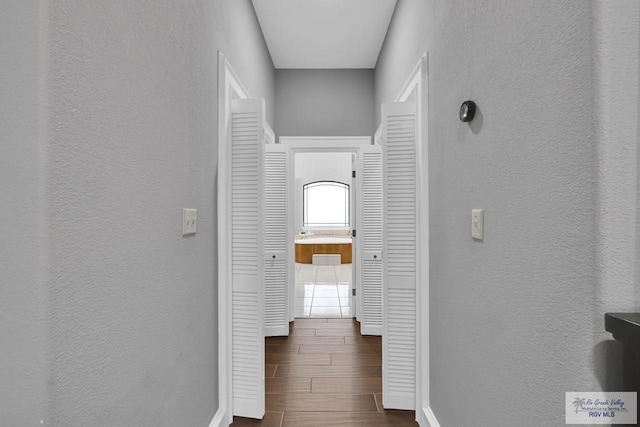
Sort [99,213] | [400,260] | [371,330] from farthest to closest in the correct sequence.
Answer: [371,330]
[400,260]
[99,213]

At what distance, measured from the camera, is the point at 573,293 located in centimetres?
81

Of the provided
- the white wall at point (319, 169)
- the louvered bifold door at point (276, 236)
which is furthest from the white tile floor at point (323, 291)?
the white wall at point (319, 169)

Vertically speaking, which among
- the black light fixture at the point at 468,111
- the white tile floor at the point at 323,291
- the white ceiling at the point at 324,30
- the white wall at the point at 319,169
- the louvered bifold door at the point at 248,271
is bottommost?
the white tile floor at the point at 323,291

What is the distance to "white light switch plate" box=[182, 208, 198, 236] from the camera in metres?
1.48

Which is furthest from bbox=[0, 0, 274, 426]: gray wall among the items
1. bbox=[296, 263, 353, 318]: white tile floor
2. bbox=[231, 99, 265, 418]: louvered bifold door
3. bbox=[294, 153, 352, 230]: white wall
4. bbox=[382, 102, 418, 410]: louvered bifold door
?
bbox=[294, 153, 352, 230]: white wall

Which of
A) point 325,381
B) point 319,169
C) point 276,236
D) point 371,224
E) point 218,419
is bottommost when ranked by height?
point 325,381

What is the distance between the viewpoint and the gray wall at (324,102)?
4.15 m

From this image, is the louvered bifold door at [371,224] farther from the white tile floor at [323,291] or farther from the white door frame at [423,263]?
the white door frame at [423,263]

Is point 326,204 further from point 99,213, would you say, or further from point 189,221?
point 99,213

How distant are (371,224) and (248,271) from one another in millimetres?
1829

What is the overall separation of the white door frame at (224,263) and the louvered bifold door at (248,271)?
0.04m

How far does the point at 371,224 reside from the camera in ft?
11.8

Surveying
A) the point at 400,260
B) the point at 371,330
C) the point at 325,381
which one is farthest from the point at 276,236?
the point at 400,260

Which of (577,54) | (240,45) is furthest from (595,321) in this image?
(240,45)
